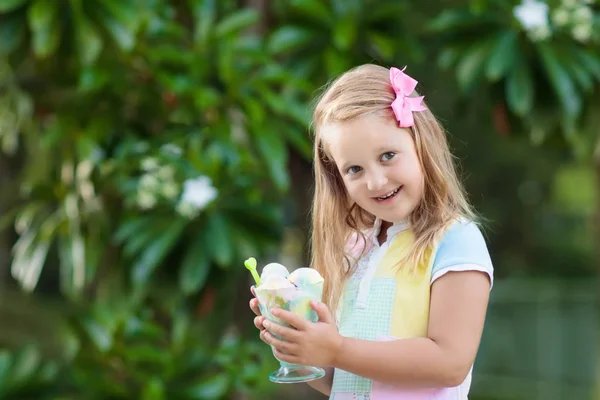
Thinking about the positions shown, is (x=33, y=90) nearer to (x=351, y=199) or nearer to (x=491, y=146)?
(x=351, y=199)

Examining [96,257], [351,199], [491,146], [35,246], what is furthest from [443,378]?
[491,146]

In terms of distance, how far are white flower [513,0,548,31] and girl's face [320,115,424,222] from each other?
2382mm

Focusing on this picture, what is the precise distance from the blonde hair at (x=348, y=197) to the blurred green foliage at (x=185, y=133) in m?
1.85

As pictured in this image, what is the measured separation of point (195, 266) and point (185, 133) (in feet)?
1.79

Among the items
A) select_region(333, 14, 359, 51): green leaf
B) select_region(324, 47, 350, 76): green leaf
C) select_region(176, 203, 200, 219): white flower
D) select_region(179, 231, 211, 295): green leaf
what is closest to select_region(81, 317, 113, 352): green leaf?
select_region(179, 231, 211, 295): green leaf

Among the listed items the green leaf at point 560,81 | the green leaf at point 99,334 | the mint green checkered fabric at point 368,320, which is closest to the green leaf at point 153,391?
the green leaf at point 99,334

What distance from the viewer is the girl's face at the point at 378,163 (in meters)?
1.41

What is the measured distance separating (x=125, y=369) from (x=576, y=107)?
2149 mm

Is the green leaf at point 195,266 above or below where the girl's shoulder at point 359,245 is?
above

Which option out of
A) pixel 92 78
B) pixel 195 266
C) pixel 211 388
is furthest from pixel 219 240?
pixel 92 78

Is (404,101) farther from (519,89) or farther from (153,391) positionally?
(153,391)

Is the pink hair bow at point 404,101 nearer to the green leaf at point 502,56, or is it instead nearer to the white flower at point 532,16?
the green leaf at point 502,56

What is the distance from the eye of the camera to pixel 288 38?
3.79 metres

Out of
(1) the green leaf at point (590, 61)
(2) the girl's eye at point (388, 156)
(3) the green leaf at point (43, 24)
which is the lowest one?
(2) the girl's eye at point (388, 156)
